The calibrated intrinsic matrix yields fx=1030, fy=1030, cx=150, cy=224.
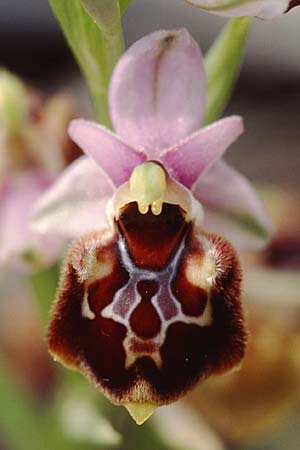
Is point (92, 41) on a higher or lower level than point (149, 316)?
higher

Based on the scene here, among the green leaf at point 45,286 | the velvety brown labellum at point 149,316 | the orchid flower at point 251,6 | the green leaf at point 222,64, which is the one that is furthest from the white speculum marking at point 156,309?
the green leaf at point 45,286

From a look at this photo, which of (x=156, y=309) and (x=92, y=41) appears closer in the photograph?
(x=156, y=309)

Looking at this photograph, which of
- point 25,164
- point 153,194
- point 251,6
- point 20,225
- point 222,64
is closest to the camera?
point 251,6

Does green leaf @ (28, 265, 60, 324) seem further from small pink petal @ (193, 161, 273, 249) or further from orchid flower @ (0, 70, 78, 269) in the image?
small pink petal @ (193, 161, 273, 249)

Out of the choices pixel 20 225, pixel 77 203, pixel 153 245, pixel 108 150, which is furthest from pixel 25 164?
pixel 153 245

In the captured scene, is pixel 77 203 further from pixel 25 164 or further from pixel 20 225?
pixel 25 164

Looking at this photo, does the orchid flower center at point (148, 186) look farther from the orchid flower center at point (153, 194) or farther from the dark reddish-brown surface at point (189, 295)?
the dark reddish-brown surface at point (189, 295)

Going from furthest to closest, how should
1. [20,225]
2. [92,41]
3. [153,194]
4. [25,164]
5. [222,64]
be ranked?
[25,164] → [20,225] → [222,64] → [92,41] → [153,194]

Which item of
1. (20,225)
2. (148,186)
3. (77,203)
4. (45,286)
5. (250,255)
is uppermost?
(148,186)
